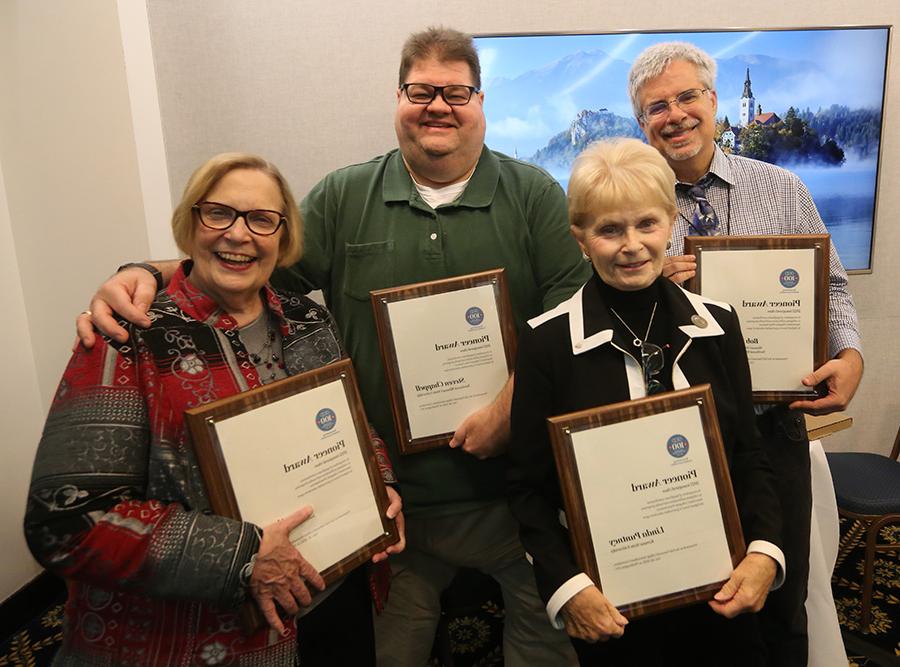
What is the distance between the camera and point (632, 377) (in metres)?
1.29

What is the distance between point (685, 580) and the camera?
4.06 ft

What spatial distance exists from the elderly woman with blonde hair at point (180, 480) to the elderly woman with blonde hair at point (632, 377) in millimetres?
378

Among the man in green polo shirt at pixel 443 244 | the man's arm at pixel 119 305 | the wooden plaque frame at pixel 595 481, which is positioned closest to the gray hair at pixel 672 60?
the man in green polo shirt at pixel 443 244

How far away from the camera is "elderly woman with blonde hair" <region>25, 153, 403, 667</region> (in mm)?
1091

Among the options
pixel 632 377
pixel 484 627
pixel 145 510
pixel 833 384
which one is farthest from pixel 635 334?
pixel 484 627

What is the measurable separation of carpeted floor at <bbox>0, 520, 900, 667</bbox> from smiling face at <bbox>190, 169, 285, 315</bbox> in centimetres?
153

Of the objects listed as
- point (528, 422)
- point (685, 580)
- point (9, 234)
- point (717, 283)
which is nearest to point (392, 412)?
point (528, 422)

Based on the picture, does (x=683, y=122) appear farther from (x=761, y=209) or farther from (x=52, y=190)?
(x=52, y=190)

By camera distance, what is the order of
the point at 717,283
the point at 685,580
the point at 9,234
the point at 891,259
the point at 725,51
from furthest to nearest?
the point at 891,259 < the point at 725,51 < the point at 9,234 < the point at 717,283 < the point at 685,580

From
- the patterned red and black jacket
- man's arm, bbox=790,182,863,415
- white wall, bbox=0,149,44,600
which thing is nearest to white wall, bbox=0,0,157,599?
white wall, bbox=0,149,44,600

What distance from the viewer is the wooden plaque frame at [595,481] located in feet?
3.90

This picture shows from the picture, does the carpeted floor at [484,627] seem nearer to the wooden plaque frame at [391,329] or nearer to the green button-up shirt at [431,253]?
the green button-up shirt at [431,253]

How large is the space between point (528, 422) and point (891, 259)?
3004 millimetres

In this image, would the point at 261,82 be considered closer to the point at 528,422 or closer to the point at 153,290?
the point at 153,290
